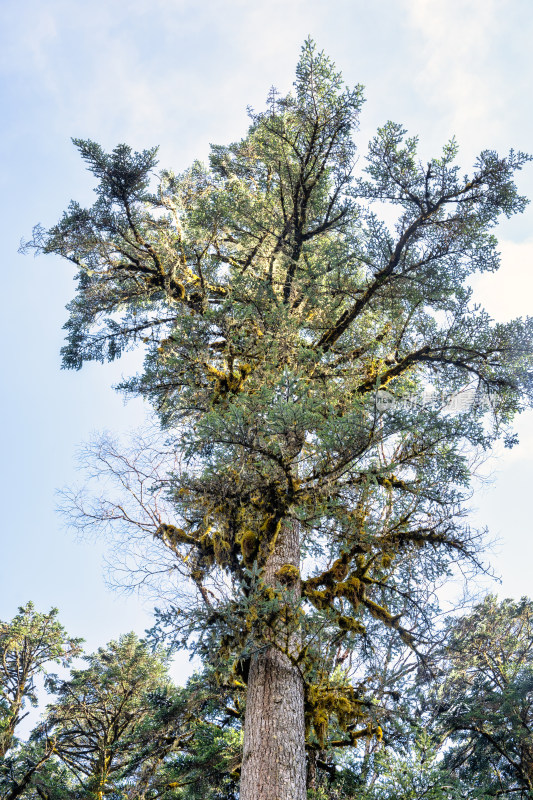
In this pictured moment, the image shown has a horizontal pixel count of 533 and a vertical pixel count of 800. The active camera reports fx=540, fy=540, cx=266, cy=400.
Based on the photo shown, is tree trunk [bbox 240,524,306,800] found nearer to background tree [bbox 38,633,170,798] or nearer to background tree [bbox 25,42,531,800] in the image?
background tree [bbox 25,42,531,800]

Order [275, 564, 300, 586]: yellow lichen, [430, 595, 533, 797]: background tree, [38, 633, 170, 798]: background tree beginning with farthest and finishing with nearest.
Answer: [38, 633, 170, 798]: background tree
[430, 595, 533, 797]: background tree
[275, 564, 300, 586]: yellow lichen

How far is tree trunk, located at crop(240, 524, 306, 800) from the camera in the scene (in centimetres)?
403

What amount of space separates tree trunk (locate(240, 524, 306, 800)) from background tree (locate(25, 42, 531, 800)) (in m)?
0.01

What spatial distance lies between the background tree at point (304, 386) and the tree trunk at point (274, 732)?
0.01 meters

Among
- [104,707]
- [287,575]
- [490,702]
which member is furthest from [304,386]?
[104,707]

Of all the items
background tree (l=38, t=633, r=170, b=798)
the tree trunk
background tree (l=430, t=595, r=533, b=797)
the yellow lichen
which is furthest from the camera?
background tree (l=38, t=633, r=170, b=798)

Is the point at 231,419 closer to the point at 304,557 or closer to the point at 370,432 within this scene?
the point at 370,432

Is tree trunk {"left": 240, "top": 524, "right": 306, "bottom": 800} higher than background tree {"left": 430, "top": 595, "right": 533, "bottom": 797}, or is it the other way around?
background tree {"left": 430, "top": 595, "right": 533, "bottom": 797}

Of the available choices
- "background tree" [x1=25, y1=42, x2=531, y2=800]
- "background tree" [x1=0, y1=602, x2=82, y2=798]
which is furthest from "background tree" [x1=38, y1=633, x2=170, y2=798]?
"background tree" [x1=25, y1=42, x2=531, y2=800]

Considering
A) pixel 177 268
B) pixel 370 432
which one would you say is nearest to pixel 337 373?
pixel 370 432

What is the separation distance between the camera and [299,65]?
7.34 meters

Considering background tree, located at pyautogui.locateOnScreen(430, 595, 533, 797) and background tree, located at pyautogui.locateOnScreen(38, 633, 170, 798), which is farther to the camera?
background tree, located at pyautogui.locateOnScreen(38, 633, 170, 798)

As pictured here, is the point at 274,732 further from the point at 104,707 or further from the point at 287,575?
the point at 104,707

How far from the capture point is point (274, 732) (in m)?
4.28
